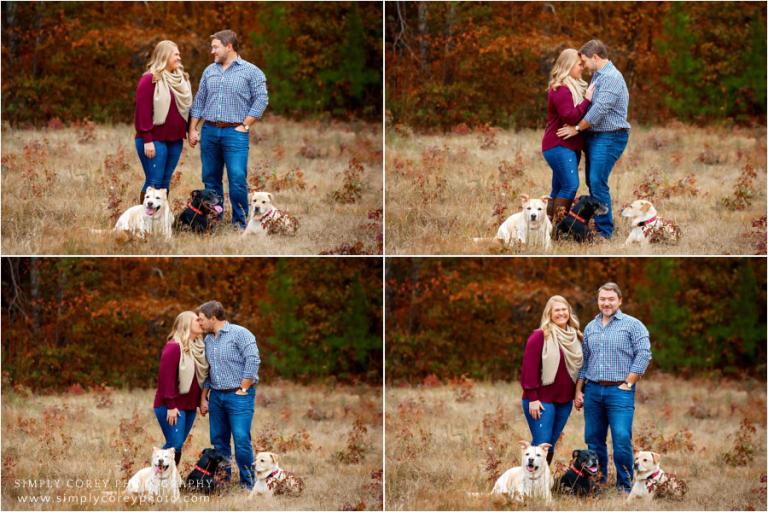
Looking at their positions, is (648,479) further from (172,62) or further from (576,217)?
(172,62)

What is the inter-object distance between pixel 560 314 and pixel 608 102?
195cm

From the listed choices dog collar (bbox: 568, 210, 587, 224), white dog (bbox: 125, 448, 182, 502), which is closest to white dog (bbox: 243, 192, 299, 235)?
white dog (bbox: 125, 448, 182, 502)

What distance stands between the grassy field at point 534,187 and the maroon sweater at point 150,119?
2713 mm

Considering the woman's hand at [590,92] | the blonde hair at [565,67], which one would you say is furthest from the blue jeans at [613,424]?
the blonde hair at [565,67]

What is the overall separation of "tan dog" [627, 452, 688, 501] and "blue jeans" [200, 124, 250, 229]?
13.6 ft

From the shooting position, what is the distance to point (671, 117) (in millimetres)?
16047

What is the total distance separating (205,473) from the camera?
9461 mm

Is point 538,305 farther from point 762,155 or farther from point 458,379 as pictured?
point 762,155

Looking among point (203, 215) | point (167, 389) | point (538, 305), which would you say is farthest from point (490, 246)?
point (538, 305)

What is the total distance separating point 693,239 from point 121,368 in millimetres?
7009

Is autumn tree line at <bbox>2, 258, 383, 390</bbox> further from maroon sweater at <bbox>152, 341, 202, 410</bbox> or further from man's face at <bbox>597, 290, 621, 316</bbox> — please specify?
man's face at <bbox>597, 290, 621, 316</bbox>

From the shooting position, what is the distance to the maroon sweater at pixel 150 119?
10219 millimetres

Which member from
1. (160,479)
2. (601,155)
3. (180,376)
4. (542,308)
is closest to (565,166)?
(601,155)

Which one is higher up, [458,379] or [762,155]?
[762,155]
